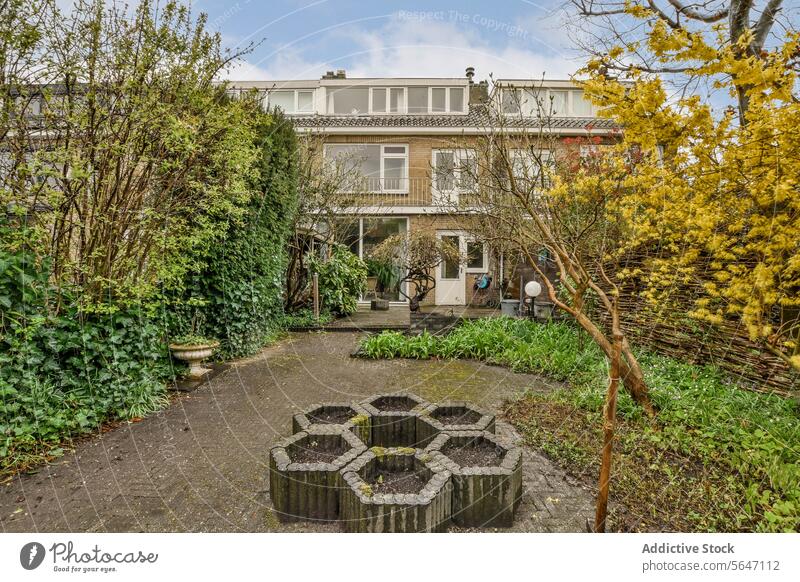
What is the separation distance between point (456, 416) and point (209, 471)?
134cm

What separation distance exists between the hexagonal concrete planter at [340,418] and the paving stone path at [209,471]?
11.7 inches

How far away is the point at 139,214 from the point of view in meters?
2.33

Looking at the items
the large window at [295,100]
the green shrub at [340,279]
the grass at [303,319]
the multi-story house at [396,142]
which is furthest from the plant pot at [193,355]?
the large window at [295,100]

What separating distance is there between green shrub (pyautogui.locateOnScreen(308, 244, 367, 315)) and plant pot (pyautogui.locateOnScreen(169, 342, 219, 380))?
310cm

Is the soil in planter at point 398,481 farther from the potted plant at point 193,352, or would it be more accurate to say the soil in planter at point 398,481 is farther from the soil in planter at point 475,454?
the potted plant at point 193,352

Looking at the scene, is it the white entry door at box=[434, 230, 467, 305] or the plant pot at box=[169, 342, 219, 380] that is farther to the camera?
the white entry door at box=[434, 230, 467, 305]

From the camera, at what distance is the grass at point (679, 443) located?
1407 millimetres

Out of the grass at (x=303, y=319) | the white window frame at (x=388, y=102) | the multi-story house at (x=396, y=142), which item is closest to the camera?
the grass at (x=303, y=319)

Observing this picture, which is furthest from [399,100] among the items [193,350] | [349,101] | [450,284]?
[193,350]

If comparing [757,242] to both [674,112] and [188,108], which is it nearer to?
[674,112]

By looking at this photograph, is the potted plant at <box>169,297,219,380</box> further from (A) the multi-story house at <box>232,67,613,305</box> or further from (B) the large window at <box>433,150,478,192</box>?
(A) the multi-story house at <box>232,67,613,305</box>

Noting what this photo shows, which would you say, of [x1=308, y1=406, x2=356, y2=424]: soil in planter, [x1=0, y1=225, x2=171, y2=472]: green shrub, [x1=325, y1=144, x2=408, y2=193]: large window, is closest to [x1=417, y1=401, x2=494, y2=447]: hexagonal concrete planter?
[x1=308, y1=406, x2=356, y2=424]: soil in planter

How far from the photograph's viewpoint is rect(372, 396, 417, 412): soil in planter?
2.12 metres

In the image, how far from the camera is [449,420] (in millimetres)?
2029
